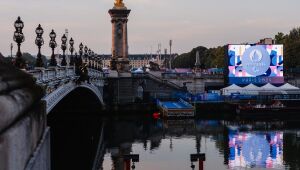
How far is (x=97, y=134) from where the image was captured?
61.7 metres

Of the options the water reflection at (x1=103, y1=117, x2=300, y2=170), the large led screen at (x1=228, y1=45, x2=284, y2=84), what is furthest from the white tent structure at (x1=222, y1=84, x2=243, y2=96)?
the water reflection at (x1=103, y1=117, x2=300, y2=170)

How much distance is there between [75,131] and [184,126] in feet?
43.7

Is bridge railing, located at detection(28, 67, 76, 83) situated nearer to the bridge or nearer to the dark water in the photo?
the bridge

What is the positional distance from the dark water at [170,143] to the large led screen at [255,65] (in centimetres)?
1782

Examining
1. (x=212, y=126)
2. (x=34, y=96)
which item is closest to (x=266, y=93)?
(x=212, y=126)

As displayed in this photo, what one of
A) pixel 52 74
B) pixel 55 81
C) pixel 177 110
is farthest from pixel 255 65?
pixel 52 74

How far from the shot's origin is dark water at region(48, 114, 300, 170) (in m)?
41.7

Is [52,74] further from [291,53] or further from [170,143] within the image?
[291,53]

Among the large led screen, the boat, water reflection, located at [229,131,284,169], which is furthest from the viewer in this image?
the large led screen

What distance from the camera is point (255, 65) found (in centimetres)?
9112

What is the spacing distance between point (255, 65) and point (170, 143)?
135 feet

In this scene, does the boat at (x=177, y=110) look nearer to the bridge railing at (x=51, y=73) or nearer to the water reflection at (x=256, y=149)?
the water reflection at (x=256, y=149)

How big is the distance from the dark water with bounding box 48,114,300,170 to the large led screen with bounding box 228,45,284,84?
17825 mm

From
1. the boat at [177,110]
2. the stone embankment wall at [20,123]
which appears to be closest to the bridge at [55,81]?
the stone embankment wall at [20,123]
